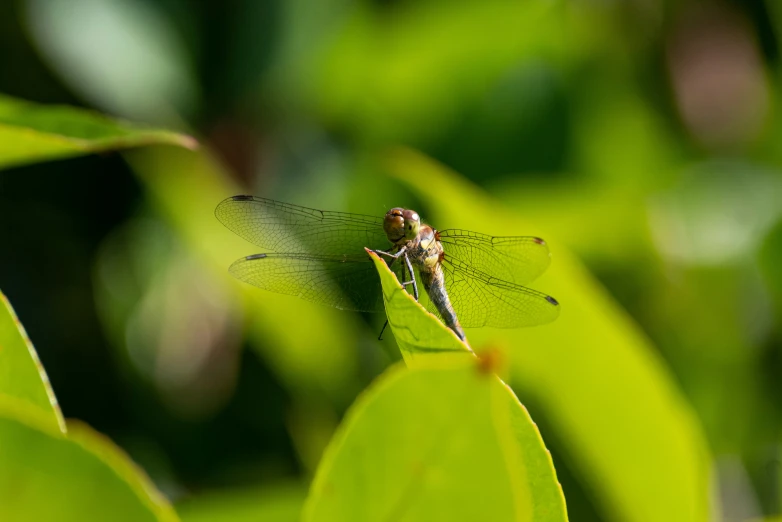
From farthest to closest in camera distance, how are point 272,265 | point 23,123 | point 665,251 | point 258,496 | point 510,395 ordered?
1. point 665,251
2. point 272,265
3. point 258,496
4. point 23,123
5. point 510,395

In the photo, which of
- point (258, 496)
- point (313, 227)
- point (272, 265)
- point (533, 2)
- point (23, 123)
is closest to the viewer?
point (23, 123)

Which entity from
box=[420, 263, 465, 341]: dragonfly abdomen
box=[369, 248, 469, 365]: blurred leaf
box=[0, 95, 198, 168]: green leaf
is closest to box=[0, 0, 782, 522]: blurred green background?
box=[420, 263, 465, 341]: dragonfly abdomen

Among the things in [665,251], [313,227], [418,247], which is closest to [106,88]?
[313,227]

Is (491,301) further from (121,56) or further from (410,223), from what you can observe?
(121,56)

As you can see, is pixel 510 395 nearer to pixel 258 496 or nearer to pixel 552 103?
pixel 258 496

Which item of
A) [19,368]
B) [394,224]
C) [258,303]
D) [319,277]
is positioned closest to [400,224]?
[394,224]

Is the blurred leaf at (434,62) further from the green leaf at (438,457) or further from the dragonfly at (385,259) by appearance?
the green leaf at (438,457)

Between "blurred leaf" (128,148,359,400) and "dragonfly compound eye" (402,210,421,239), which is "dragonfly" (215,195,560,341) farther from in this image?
"blurred leaf" (128,148,359,400)
